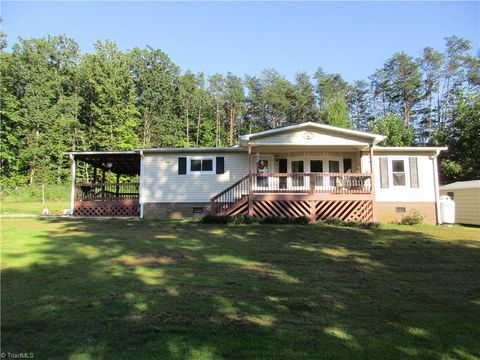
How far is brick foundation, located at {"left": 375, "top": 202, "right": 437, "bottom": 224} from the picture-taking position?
1677cm

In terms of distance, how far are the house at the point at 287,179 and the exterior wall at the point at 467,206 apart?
1.78m

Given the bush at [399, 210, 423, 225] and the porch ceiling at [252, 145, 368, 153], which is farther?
the porch ceiling at [252, 145, 368, 153]

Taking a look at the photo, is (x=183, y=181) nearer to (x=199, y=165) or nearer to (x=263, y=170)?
(x=199, y=165)

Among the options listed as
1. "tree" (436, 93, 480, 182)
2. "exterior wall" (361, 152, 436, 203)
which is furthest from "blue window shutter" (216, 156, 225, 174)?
"tree" (436, 93, 480, 182)

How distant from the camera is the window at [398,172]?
1720 centimetres

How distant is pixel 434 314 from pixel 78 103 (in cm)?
4226

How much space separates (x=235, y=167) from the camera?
17.4 m

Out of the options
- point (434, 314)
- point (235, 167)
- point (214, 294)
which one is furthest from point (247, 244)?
point (235, 167)

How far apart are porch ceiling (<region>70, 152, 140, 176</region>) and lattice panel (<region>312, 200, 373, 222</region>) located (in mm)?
9357

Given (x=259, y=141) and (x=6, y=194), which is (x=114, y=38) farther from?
(x=259, y=141)

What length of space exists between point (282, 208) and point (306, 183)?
6.87 feet

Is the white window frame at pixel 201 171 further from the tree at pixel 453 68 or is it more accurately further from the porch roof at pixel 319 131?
the tree at pixel 453 68

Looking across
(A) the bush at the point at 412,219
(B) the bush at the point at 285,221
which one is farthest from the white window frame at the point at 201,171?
(A) the bush at the point at 412,219

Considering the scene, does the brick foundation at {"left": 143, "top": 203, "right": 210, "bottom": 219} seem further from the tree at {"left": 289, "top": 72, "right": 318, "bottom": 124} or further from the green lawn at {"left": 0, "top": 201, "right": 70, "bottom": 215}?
the tree at {"left": 289, "top": 72, "right": 318, "bottom": 124}
